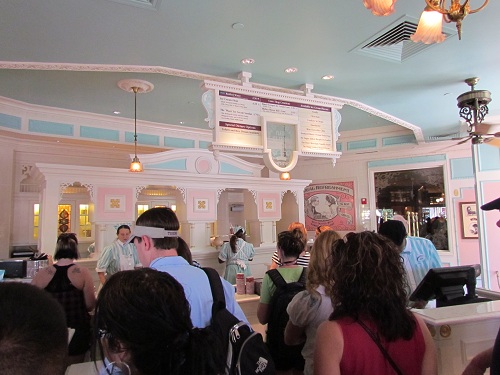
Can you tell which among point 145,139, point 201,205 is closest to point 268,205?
point 201,205

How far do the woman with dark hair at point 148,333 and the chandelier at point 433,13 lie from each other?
1725 millimetres

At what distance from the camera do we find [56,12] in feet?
8.22

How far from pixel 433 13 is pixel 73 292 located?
114 inches

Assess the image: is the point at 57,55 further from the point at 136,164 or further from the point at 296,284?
the point at 296,284

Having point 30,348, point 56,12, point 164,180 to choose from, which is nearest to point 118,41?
point 56,12

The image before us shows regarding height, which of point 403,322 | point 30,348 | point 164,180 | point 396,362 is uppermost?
point 164,180

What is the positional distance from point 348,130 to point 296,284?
5.77 m

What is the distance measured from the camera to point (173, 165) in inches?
246

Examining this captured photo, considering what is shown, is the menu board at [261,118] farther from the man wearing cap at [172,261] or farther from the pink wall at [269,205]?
the pink wall at [269,205]

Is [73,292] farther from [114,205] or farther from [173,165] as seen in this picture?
[173,165]

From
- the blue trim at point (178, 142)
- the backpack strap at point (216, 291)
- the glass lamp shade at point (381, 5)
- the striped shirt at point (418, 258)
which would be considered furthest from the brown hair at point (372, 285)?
the blue trim at point (178, 142)

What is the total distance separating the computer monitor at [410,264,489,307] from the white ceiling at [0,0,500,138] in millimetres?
1858

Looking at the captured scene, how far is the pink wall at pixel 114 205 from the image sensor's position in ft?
18.3

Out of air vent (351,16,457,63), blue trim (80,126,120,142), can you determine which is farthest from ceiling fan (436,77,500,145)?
blue trim (80,126,120,142)
